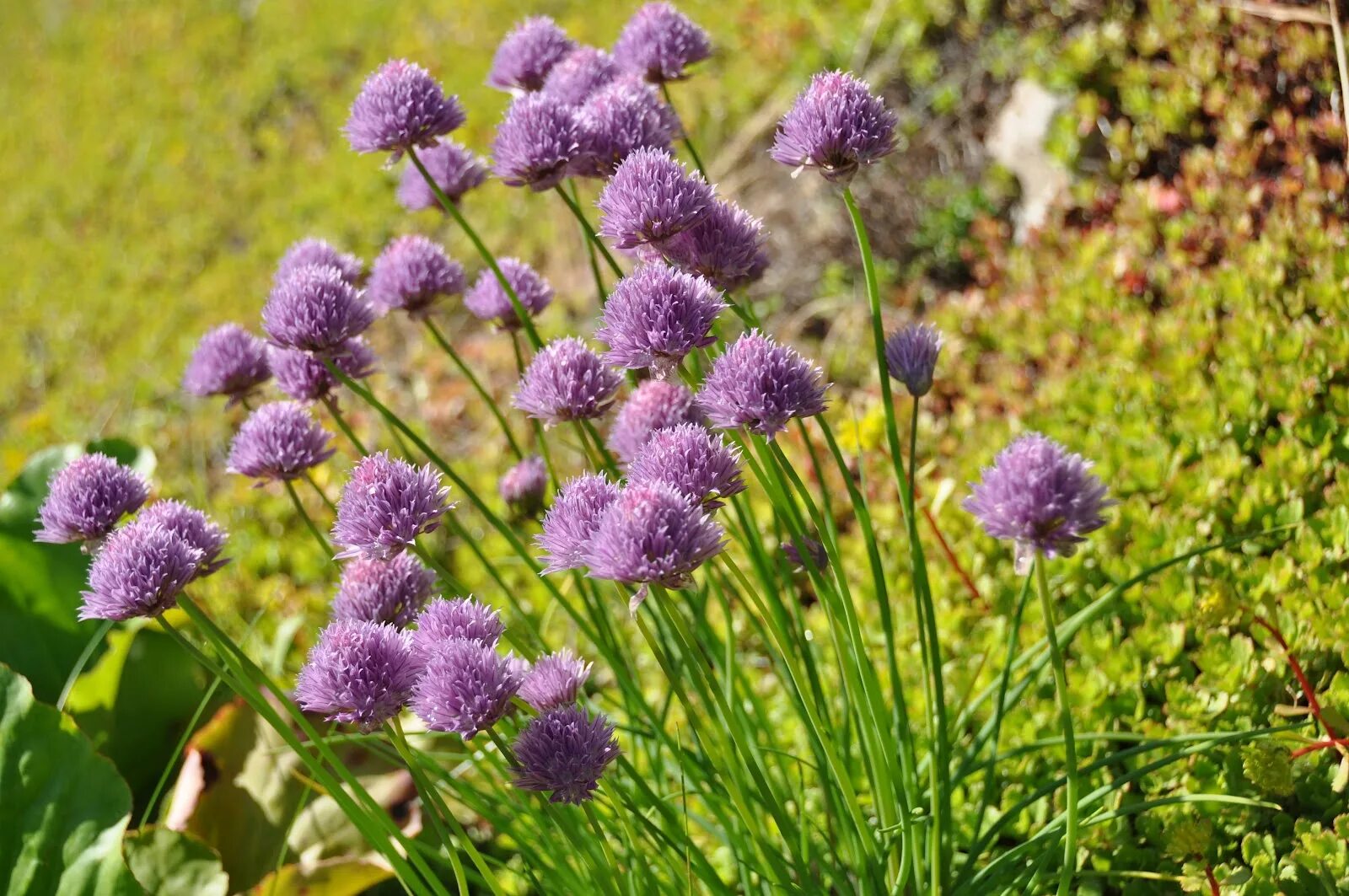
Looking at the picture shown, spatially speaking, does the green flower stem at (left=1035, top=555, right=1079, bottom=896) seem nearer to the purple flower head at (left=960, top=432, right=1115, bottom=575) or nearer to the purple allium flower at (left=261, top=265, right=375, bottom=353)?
the purple flower head at (left=960, top=432, right=1115, bottom=575)

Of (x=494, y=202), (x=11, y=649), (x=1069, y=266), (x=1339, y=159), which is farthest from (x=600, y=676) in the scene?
(x=494, y=202)

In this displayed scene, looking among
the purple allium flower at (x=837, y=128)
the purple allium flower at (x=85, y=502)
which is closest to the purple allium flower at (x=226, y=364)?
the purple allium flower at (x=85, y=502)

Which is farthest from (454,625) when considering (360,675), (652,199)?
(652,199)

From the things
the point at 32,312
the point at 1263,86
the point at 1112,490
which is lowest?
the point at 1112,490

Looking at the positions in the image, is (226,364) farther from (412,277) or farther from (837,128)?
(837,128)

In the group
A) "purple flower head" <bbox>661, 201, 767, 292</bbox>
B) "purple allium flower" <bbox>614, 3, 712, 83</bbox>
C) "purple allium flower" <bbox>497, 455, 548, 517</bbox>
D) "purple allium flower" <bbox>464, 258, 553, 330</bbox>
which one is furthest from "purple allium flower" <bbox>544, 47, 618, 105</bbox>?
"purple allium flower" <bbox>497, 455, 548, 517</bbox>

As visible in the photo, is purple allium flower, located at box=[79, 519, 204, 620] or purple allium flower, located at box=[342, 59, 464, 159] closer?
purple allium flower, located at box=[79, 519, 204, 620]

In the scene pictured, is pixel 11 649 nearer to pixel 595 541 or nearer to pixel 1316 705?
pixel 595 541
